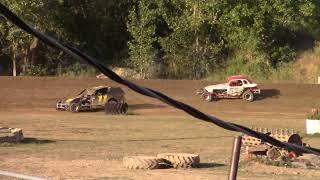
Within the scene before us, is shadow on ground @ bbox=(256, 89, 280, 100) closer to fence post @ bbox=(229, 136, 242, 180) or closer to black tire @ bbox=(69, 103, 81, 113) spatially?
black tire @ bbox=(69, 103, 81, 113)

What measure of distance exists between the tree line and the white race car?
10433 mm

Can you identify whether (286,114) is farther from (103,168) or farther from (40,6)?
(103,168)

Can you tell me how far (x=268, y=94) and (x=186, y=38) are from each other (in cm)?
1308

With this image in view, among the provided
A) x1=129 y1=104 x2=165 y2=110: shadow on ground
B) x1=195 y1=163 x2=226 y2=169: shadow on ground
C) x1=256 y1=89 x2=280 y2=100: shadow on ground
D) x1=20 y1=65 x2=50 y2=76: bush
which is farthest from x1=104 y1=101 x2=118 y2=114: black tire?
x1=195 y1=163 x2=226 y2=169: shadow on ground

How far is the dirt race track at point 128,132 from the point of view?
46.1ft

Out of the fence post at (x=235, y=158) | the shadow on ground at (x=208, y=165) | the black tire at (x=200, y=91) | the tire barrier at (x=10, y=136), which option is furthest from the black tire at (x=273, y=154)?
the black tire at (x=200, y=91)

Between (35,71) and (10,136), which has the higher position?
(35,71)

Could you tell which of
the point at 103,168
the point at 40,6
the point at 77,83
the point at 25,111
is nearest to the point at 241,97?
the point at 77,83

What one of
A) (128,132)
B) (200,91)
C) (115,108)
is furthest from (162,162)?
(200,91)

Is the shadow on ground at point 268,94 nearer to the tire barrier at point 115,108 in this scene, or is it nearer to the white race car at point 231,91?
the white race car at point 231,91

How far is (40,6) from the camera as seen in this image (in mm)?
50219

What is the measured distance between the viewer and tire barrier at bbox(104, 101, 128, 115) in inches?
1423

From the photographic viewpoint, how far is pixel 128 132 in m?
24.9

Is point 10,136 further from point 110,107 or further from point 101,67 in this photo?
point 101,67
